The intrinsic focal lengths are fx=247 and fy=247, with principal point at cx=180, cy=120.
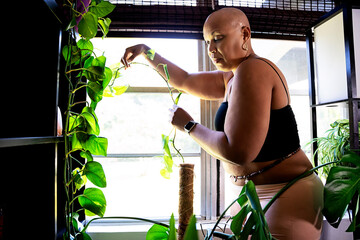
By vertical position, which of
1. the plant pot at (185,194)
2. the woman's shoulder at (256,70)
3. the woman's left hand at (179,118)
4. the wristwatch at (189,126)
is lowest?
the plant pot at (185,194)

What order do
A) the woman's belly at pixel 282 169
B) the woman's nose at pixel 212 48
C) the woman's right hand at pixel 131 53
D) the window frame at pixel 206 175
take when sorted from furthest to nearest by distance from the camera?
1. the window frame at pixel 206 175
2. the woman's right hand at pixel 131 53
3. the woman's nose at pixel 212 48
4. the woman's belly at pixel 282 169

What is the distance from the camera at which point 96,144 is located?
966 millimetres

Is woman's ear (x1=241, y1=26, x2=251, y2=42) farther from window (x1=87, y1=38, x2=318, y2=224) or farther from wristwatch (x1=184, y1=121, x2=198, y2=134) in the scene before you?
window (x1=87, y1=38, x2=318, y2=224)

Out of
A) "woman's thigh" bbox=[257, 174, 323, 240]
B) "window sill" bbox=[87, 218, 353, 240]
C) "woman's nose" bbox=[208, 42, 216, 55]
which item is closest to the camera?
"woman's thigh" bbox=[257, 174, 323, 240]

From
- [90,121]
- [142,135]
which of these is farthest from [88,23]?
[142,135]

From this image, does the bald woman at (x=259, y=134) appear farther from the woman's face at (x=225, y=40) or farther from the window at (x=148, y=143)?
the window at (x=148, y=143)

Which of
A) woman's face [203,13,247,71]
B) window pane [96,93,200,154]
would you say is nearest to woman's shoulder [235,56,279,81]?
woman's face [203,13,247,71]

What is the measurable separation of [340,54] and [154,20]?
1116mm

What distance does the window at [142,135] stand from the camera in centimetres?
176

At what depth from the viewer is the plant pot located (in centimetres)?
115

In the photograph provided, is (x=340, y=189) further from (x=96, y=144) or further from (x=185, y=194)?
(x=96, y=144)

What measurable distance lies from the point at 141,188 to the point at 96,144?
945 mm

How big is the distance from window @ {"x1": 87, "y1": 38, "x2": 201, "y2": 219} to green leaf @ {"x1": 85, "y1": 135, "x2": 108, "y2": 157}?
0.78 meters

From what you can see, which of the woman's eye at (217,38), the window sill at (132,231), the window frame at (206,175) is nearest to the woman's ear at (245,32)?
the woman's eye at (217,38)
